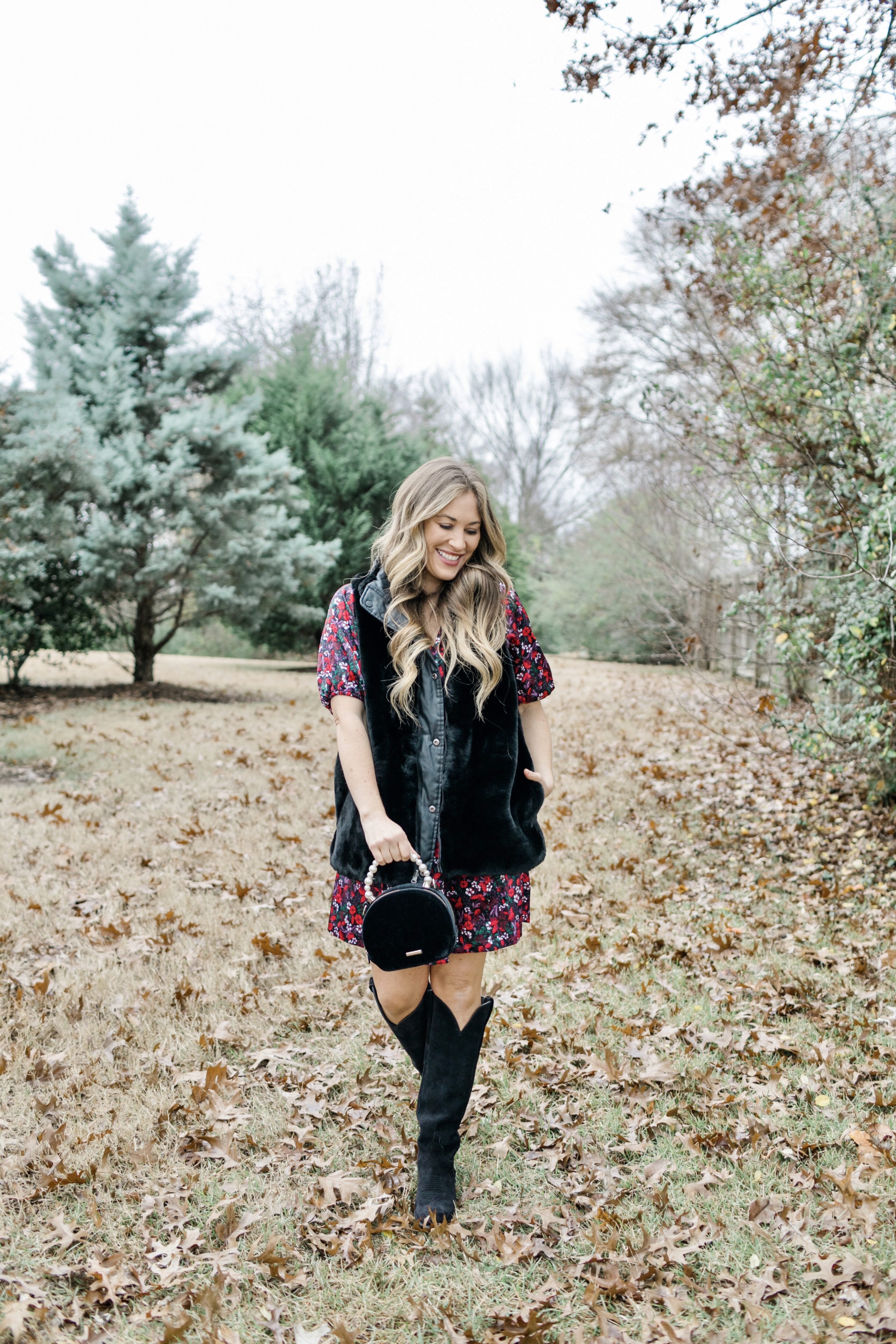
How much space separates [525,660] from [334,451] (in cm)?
1464

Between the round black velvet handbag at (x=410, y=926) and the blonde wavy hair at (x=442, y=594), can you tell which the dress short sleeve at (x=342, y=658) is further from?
the round black velvet handbag at (x=410, y=926)

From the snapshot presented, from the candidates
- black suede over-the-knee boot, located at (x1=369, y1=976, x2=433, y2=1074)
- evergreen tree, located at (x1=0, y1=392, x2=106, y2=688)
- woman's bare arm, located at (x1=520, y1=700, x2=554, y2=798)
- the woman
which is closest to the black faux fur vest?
the woman

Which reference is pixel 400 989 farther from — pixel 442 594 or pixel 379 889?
pixel 442 594

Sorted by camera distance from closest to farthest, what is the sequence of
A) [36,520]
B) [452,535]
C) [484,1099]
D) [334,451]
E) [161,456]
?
1. [452,535]
2. [484,1099]
3. [36,520]
4. [161,456]
5. [334,451]

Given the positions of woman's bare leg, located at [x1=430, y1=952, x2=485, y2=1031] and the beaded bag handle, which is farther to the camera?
woman's bare leg, located at [x1=430, y1=952, x2=485, y2=1031]

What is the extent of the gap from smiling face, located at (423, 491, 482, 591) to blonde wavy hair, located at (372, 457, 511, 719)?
0.02 m

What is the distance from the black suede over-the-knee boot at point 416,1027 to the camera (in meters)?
2.63

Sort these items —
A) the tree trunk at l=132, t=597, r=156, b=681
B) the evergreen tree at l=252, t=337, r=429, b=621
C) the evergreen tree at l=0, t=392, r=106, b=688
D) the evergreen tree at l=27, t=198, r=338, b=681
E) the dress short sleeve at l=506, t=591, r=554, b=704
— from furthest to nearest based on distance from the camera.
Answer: the evergreen tree at l=252, t=337, r=429, b=621, the tree trunk at l=132, t=597, r=156, b=681, the evergreen tree at l=27, t=198, r=338, b=681, the evergreen tree at l=0, t=392, r=106, b=688, the dress short sleeve at l=506, t=591, r=554, b=704

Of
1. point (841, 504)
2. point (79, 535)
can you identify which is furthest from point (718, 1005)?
point (79, 535)

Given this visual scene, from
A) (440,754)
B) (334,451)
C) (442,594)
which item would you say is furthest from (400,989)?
(334,451)

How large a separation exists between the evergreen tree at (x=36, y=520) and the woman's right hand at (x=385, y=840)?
27.7 ft

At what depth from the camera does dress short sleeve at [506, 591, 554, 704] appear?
2674 mm

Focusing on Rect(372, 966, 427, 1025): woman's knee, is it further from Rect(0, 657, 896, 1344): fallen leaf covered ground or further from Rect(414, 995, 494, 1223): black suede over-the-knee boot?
Rect(0, 657, 896, 1344): fallen leaf covered ground

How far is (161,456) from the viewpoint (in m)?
12.8
